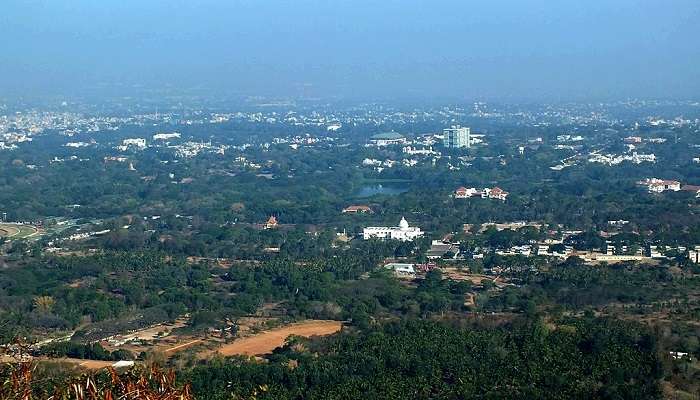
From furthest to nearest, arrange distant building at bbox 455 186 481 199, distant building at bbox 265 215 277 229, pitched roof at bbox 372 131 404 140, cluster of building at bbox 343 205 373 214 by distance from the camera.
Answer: pitched roof at bbox 372 131 404 140 → distant building at bbox 455 186 481 199 → cluster of building at bbox 343 205 373 214 → distant building at bbox 265 215 277 229

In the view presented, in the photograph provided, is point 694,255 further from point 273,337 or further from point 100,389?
point 100,389

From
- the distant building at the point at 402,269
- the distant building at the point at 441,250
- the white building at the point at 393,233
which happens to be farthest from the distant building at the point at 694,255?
the white building at the point at 393,233

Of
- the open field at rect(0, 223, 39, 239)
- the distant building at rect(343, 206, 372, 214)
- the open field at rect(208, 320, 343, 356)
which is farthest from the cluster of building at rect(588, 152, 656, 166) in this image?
the open field at rect(208, 320, 343, 356)

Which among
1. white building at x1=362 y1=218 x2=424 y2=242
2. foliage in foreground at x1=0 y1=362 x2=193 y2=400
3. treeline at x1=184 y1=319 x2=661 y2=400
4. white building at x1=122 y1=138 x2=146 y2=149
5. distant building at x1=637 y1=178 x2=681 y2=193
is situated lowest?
white building at x1=122 y1=138 x2=146 y2=149

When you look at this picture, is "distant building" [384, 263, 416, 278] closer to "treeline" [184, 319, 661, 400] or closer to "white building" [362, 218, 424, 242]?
"white building" [362, 218, 424, 242]

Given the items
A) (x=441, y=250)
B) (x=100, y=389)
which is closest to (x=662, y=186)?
(x=441, y=250)

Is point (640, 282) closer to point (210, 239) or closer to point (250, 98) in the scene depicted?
point (210, 239)
